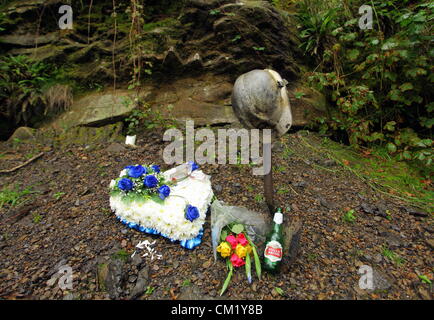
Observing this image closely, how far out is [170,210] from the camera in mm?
1925

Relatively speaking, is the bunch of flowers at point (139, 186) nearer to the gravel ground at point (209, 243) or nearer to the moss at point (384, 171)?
the gravel ground at point (209, 243)

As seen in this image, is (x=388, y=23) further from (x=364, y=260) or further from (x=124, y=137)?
(x=124, y=137)

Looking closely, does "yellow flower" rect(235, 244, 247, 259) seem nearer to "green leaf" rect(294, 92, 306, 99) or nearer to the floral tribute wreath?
the floral tribute wreath

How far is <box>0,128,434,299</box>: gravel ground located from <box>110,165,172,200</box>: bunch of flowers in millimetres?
294

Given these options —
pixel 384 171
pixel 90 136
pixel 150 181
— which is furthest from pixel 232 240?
pixel 90 136

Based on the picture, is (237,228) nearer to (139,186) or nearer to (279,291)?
(279,291)

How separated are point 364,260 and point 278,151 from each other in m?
1.54

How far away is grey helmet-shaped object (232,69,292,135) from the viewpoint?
4.97 feet

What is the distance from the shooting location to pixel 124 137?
10.9 ft

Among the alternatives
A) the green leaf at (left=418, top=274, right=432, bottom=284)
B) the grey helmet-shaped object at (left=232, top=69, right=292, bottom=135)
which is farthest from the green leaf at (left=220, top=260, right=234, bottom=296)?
the green leaf at (left=418, top=274, right=432, bottom=284)

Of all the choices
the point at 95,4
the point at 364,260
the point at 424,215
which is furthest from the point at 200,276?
the point at 95,4

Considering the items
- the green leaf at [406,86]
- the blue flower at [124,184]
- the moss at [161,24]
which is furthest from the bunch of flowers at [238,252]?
the moss at [161,24]
